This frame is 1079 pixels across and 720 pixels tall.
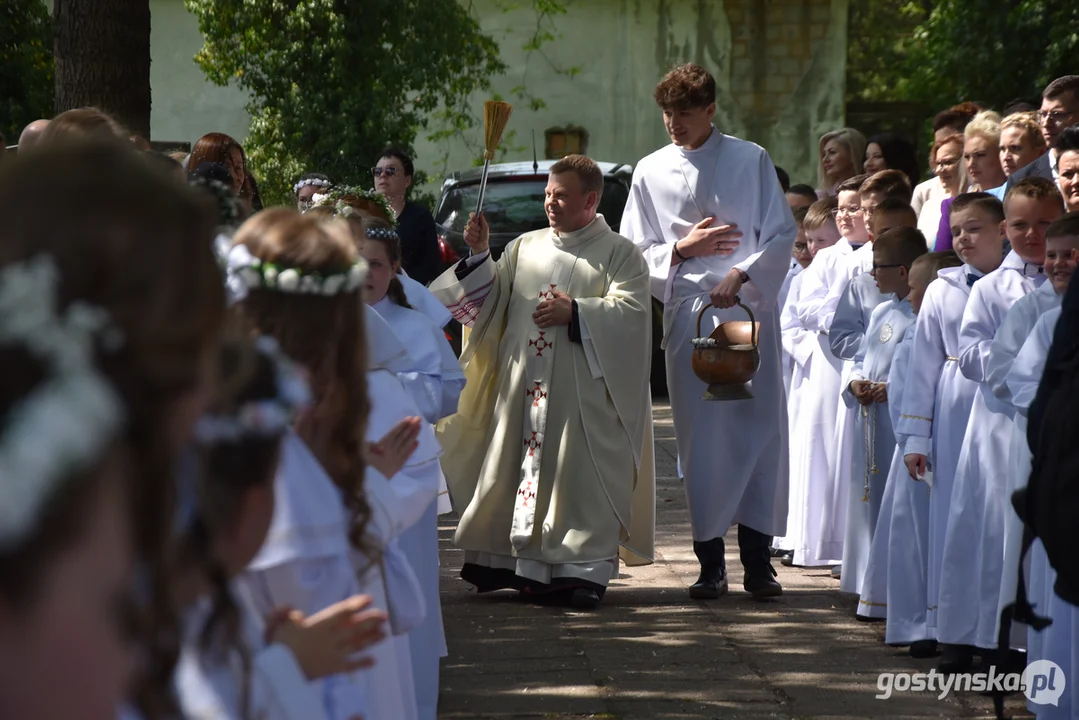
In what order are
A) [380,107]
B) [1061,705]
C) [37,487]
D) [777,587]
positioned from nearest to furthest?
[37,487] → [1061,705] → [777,587] → [380,107]

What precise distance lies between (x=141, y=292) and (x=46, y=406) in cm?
13

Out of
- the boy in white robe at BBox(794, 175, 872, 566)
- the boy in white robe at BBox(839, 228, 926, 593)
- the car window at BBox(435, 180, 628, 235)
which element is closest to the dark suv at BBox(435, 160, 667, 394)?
the car window at BBox(435, 180, 628, 235)

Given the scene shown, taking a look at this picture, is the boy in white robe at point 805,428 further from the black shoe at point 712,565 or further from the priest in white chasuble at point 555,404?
the priest in white chasuble at point 555,404

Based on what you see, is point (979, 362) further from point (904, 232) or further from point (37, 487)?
point (37, 487)

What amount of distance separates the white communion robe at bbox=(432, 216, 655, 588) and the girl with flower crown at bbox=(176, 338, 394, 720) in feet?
15.5

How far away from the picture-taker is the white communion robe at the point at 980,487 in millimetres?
5273

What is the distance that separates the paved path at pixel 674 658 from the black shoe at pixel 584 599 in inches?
2.2

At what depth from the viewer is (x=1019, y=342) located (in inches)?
189

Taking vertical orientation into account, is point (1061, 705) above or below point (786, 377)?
below

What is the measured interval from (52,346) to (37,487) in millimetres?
94

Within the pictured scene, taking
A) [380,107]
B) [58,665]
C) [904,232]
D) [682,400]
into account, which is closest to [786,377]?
[682,400]

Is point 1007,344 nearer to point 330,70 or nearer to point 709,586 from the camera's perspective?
point 709,586

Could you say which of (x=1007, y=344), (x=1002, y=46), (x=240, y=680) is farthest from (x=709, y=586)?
(x=1002, y=46)

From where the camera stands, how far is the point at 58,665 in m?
1.06
